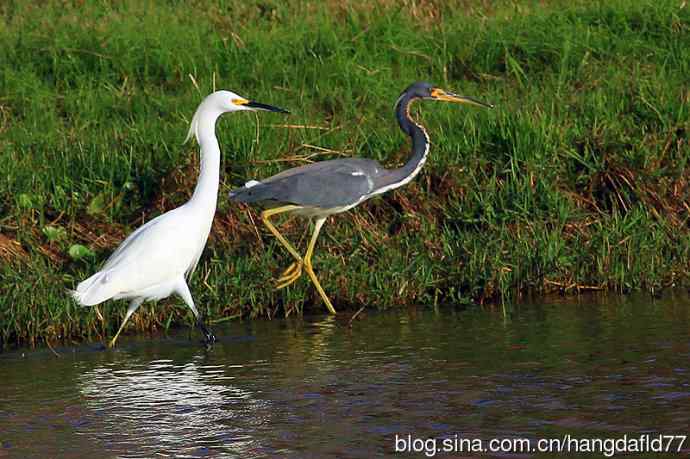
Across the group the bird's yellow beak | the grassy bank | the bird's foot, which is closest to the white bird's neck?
the grassy bank

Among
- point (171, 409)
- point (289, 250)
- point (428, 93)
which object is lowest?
point (171, 409)

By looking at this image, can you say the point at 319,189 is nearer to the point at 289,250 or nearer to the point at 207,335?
the point at 289,250

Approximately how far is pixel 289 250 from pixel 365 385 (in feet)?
7.23

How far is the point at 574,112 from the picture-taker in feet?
32.2

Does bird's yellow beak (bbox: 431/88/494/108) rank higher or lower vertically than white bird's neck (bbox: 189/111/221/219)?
higher

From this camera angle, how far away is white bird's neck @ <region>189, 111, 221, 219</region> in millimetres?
7949

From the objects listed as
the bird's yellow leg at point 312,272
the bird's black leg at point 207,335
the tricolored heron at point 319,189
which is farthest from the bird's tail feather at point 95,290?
the bird's yellow leg at point 312,272

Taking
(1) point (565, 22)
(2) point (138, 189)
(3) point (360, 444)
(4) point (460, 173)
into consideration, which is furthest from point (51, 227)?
(1) point (565, 22)

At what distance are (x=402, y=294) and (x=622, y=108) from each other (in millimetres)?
2496

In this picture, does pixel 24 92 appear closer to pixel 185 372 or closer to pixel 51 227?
pixel 51 227

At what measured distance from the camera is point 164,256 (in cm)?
773

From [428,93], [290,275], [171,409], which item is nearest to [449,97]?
[428,93]

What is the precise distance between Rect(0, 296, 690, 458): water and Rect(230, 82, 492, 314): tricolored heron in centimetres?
56

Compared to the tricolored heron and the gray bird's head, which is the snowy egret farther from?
the gray bird's head
